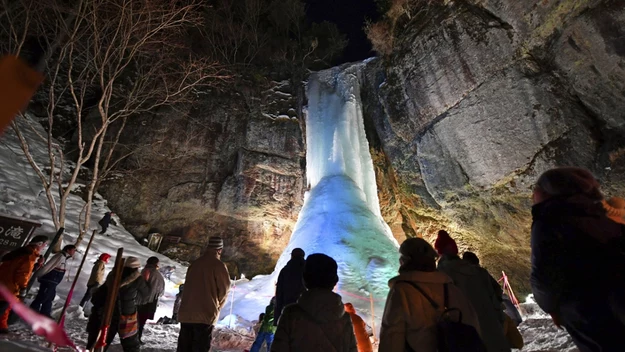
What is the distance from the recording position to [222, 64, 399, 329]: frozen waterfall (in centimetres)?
863

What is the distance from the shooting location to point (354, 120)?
12945 millimetres

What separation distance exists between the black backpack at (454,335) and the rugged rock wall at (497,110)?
21.7 feet

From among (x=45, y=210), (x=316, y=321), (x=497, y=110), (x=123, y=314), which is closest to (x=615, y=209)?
(x=316, y=321)

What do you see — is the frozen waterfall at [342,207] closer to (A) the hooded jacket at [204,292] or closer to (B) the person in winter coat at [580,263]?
(A) the hooded jacket at [204,292]

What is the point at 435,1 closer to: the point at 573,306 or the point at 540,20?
the point at 540,20

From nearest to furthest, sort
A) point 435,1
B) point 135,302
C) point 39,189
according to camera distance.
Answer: point 135,302
point 435,1
point 39,189

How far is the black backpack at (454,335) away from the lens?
175 cm

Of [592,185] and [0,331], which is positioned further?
[0,331]

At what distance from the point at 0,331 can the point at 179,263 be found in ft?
29.8

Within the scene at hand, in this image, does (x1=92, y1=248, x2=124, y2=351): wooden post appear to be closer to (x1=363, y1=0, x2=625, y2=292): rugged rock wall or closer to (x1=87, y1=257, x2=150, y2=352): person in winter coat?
(x1=87, y1=257, x2=150, y2=352): person in winter coat

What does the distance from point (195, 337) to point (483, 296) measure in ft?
9.04

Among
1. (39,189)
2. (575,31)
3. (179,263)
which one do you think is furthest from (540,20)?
(39,189)

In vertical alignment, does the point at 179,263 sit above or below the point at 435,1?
below

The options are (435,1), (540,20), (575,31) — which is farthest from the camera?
(435,1)
